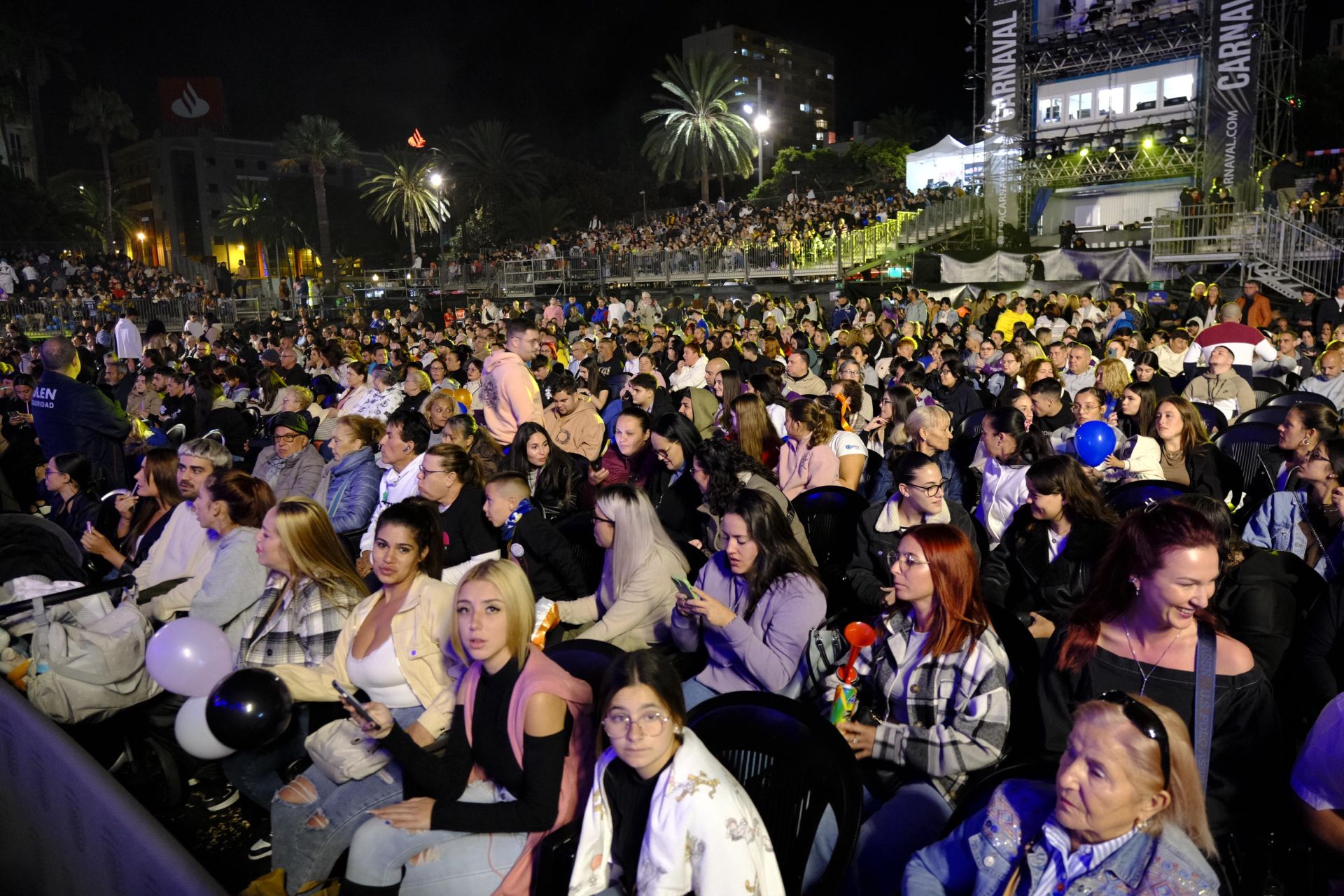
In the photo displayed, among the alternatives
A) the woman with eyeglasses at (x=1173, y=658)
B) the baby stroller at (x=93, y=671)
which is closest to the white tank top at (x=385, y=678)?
the baby stroller at (x=93, y=671)

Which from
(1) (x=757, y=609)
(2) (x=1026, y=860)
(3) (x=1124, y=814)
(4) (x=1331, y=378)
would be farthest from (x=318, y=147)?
(3) (x=1124, y=814)

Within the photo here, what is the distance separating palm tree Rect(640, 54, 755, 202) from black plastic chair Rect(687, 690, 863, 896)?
Result: 55217 mm

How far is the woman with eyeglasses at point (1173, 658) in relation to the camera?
2.41 m

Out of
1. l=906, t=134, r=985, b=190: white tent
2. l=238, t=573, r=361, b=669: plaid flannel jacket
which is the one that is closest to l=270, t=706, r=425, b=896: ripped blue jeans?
l=238, t=573, r=361, b=669: plaid flannel jacket

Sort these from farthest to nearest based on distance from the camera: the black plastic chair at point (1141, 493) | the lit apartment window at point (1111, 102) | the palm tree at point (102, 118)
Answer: the palm tree at point (102, 118) < the lit apartment window at point (1111, 102) < the black plastic chair at point (1141, 493)

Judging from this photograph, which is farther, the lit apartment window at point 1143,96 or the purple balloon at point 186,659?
the lit apartment window at point 1143,96

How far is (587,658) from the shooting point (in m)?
3.12

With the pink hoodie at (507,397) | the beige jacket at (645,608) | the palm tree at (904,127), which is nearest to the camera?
the beige jacket at (645,608)

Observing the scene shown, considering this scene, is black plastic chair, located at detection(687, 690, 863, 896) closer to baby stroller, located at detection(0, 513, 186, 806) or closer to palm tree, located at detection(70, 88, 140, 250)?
baby stroller, located at detection(0, 513, 186, 806)

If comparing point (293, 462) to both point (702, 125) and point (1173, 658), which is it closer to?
point (1173, 658)

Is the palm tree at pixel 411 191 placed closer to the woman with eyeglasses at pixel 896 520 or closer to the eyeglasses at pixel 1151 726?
the woman with eyeglasses at pixel 896 520

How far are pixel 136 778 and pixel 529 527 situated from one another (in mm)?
2098

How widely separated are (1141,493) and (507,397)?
443 cm

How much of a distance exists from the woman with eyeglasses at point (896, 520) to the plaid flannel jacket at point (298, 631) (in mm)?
2381
